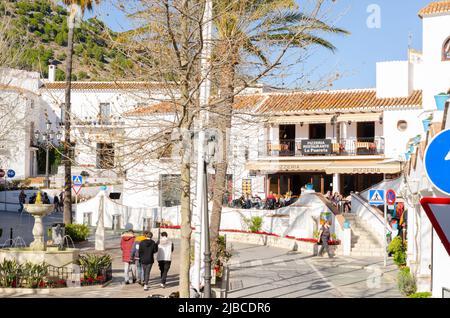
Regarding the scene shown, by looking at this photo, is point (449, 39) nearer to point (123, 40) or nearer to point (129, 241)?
point (129, 241)

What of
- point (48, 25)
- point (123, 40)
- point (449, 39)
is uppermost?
point (48, 25)

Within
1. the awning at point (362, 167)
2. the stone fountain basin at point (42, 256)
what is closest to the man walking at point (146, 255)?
the stone fountain basin at point (42, 256)

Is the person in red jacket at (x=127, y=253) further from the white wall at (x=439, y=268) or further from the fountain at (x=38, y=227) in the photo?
the white wall at (x=439, y=268)

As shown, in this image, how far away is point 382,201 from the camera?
83.9ft

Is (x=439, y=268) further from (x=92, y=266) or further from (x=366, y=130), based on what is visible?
(x=366, y=130)

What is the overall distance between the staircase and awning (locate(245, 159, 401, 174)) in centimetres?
1157

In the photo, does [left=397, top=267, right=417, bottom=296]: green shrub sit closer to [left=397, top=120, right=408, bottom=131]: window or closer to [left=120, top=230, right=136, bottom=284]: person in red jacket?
[left=120, top=230, right=136, bottom=284]: person in red jacket

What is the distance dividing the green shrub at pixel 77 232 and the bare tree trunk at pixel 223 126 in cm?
956

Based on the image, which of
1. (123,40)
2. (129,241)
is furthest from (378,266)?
(123,40)

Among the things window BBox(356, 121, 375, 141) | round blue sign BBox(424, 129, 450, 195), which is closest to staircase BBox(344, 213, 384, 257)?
window BBox(356, 121, 375, 141)

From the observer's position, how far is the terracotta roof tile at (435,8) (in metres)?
34.0

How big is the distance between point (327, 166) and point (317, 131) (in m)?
4.13

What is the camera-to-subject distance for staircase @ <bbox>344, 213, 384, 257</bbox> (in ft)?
97.0
